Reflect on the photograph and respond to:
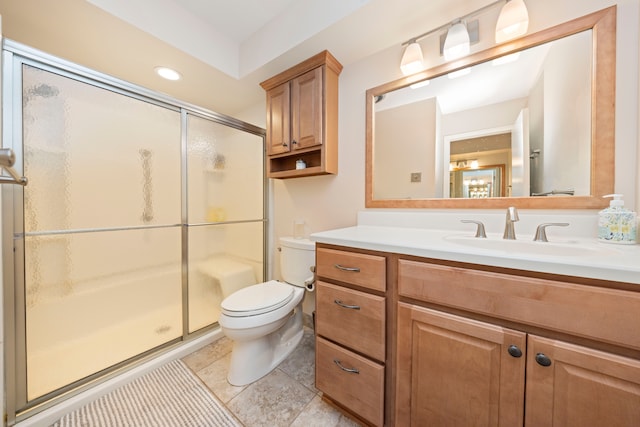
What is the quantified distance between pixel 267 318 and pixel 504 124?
1.62 meters

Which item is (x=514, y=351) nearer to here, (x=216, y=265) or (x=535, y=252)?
(x=535, y=252)

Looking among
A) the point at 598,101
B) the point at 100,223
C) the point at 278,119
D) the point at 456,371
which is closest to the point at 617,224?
the point at 598,101

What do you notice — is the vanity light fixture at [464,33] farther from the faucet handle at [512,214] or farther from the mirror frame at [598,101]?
the faucet handle at [512,214]

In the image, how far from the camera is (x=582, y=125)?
0.93m

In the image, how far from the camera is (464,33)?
110cm

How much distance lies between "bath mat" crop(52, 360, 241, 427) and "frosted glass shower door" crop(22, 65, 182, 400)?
7.4 inches

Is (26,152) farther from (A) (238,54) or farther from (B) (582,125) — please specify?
(B) (582,125)

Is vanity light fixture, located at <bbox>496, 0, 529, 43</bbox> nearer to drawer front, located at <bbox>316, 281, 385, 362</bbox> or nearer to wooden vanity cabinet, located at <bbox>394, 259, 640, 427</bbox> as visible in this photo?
wooden vanity cabinet, located at <bbox>394, 259, 640, 427</bbox>

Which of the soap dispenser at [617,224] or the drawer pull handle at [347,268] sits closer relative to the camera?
the soap dispenser at [617,224]

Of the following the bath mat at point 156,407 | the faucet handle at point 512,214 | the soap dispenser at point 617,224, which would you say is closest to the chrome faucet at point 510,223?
the faucet handle at point 512,214

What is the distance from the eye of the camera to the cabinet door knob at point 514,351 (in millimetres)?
620

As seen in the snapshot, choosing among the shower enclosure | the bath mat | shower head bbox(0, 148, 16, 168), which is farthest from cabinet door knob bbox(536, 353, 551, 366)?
the shower enclosure

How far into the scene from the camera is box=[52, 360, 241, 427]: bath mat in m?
1.01

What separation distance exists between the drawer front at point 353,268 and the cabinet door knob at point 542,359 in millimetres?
442
